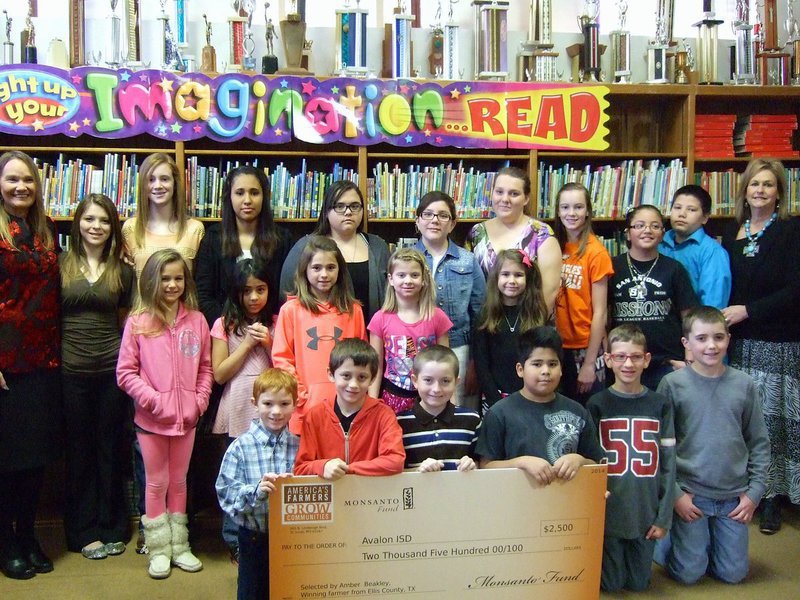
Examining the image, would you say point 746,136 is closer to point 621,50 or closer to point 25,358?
point 621,50

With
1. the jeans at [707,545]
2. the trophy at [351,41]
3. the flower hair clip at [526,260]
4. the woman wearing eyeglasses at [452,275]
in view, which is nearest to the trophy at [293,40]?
the trophy at [351,41]

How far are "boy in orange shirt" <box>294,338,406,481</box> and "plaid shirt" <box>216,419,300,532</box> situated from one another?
0.08 meters

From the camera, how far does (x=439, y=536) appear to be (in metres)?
2.32

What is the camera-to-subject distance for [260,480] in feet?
7.68

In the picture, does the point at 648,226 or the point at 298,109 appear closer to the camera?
the point at 648,226

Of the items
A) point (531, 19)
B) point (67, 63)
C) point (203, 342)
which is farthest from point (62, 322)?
point (531, 19)

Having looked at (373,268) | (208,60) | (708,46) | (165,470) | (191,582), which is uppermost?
(708,46)

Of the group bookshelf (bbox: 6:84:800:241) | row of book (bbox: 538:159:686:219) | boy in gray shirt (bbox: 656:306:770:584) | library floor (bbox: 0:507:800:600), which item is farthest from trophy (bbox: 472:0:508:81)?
library floor (bbox: 0:507:800:600)

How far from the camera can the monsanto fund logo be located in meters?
2.23

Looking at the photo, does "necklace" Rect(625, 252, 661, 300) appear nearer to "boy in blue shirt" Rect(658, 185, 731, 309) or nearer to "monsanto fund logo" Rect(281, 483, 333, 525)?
"boy in blue shirt" Rect(658, 185, 731, 309)

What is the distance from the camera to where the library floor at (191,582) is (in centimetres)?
271

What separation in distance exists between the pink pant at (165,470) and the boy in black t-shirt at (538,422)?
3.70 ft

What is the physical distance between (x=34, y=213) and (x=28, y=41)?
51.1 inches

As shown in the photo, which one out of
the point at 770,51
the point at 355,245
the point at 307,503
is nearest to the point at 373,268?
the point at 355,245
